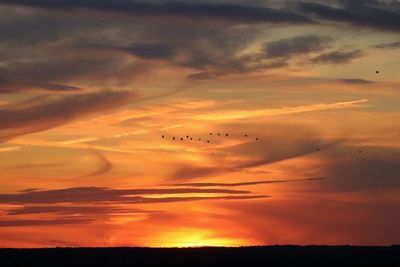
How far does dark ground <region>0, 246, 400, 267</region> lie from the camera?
111312 millimetres

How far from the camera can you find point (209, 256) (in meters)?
125

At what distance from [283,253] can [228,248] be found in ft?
31.0

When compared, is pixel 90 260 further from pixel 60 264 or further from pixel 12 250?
pixel 12 250

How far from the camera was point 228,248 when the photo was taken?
464ft

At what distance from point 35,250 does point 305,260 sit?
38395mm

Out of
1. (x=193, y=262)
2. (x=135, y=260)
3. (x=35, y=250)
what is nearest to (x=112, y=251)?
(x=35, y=250)

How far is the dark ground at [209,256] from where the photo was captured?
11131cm

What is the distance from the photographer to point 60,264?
113 m

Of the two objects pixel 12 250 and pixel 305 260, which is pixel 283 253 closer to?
pixel 305 260

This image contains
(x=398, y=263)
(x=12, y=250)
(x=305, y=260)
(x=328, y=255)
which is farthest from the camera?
(x=12, y=250)

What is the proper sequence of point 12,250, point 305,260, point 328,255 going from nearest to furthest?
point 305,260 < point 328,255 < point 12,250

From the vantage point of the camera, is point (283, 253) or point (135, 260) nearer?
point (135, 260)

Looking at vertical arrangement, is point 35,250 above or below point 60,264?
above

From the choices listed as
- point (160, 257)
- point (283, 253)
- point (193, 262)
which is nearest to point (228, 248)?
point (283, 253)
